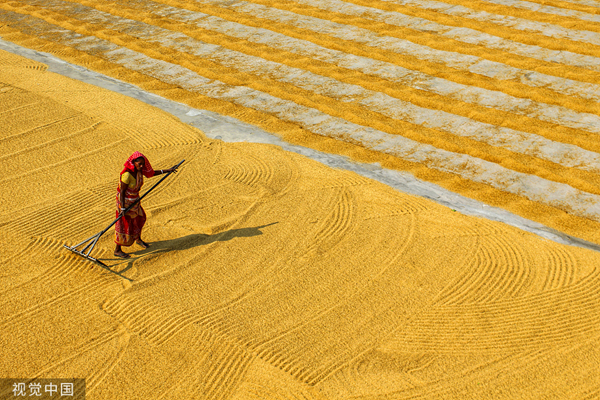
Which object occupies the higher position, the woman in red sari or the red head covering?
the red head covering

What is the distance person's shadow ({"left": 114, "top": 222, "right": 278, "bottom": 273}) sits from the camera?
724cm

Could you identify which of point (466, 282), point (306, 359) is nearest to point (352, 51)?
point (466, 282)

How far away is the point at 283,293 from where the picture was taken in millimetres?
6465

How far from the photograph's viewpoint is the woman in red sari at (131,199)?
6730 mm

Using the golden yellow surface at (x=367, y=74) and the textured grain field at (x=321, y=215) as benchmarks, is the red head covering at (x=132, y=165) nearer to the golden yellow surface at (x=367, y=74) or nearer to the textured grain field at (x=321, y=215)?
the textured grain field at (x=321, y=215)

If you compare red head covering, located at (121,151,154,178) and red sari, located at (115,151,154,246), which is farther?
red sari, located at (115,151,154,246)

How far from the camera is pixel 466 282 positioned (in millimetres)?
6633

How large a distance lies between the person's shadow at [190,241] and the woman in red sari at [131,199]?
0.41 ft

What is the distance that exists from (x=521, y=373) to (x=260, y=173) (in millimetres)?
5476

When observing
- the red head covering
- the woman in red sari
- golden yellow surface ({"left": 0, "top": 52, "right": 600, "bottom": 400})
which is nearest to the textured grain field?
golden yellow surface ({"left": 0, "top": 52, "right": 600, "bottom": 400})

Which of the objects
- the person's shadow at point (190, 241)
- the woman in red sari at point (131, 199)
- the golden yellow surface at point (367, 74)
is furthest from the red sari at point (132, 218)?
the golden yellow surface at point (367, 74)

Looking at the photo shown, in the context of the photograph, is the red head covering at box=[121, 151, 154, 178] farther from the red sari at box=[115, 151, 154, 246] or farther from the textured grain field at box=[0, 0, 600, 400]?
the textured grain field at box=[0, 0, 600, 400]

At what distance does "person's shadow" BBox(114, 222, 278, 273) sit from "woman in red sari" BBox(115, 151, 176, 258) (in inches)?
4.9

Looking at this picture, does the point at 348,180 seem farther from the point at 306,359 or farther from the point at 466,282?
the point at 306,359
